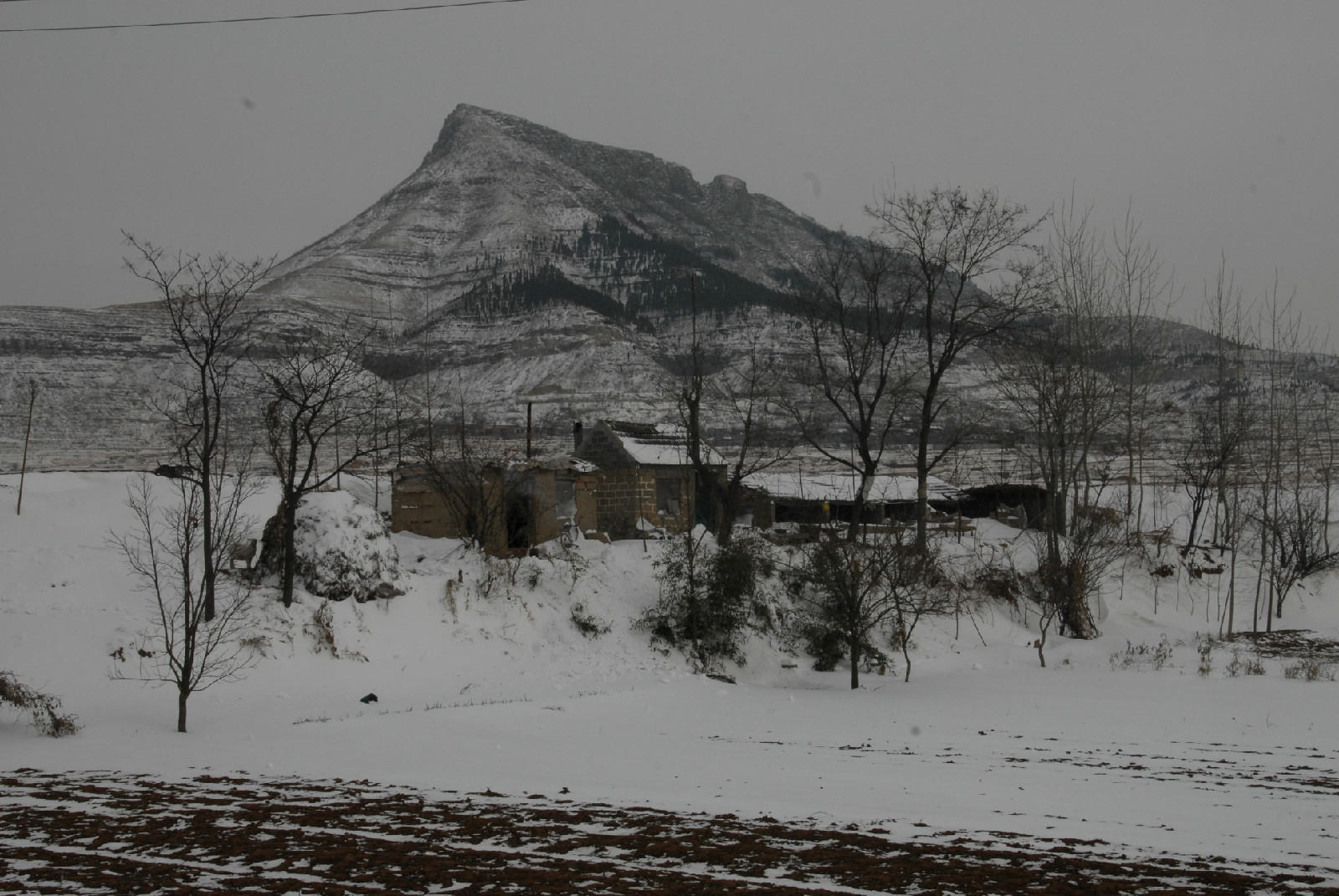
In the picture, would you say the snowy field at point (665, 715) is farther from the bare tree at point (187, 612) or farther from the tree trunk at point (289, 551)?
the tree trunk at point (289, 551)

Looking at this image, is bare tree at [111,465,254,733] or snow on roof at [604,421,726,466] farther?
snow on roof at [604,421,726,466]

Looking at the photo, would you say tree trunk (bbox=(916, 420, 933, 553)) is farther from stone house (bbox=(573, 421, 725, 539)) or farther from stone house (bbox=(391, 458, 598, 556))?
stone house (bbox=(391, 458, 598, 556))

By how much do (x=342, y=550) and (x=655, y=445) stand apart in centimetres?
1563

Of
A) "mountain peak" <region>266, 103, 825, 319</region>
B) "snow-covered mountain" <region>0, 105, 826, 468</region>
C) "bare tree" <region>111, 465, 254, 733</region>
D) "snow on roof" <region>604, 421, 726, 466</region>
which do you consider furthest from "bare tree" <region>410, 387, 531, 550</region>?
"mountain peak" <region>266, 103, 825, 319</region>

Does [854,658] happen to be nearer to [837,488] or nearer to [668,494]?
[668,494]

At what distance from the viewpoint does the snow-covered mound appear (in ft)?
74.3

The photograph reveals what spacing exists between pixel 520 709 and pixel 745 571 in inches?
380

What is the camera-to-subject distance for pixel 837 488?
133 ft

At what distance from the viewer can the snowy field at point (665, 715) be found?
28.6 ft

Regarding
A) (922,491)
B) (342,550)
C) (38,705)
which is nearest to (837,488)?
(922,491)

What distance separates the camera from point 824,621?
82.0 ft

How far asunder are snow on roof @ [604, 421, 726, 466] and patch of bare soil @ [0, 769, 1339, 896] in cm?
2546

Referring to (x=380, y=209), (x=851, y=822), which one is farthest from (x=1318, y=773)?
(x=380, y=209)

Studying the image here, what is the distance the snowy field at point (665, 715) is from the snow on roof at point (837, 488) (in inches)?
433
